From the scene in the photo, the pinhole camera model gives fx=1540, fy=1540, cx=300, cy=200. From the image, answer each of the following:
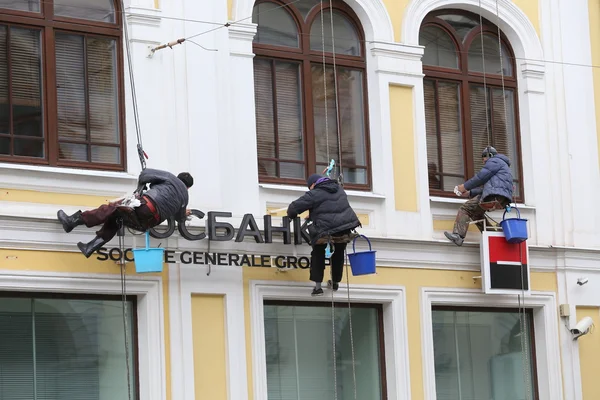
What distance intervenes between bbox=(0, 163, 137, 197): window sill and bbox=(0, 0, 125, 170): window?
0.19 meters

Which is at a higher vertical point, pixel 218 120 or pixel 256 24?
pixel 256 24

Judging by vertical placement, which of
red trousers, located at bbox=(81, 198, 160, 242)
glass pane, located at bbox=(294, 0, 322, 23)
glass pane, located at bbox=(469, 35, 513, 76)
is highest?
glass pane, located at bbox=(294, 0, 322, 23)

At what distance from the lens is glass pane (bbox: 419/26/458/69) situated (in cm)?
2020

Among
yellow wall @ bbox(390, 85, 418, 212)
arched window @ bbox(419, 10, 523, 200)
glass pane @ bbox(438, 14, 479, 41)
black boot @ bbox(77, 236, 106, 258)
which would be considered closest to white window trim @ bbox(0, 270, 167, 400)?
black boot @ bbox(77, 236, 106, 258)

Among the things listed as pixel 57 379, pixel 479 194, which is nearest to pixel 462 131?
pixel 479 194

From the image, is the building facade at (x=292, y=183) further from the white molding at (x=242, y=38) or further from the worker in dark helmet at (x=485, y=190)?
the worker in dark helmet at (x=485, y=190)

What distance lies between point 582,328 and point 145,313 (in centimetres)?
636

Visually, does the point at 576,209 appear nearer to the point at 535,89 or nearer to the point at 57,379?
the point at 535,89

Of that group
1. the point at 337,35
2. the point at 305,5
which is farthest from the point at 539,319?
the point at 305,5

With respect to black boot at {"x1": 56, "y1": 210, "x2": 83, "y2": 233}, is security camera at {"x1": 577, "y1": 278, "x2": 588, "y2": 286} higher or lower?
lower

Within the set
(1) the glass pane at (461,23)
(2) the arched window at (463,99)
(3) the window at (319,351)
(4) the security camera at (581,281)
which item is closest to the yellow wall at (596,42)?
(2) the arched window at (463,99)

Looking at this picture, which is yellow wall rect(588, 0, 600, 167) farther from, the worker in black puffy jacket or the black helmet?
the worker in black puffy jacket

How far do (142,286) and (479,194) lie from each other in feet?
16.1

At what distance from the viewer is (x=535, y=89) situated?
67.8ft
